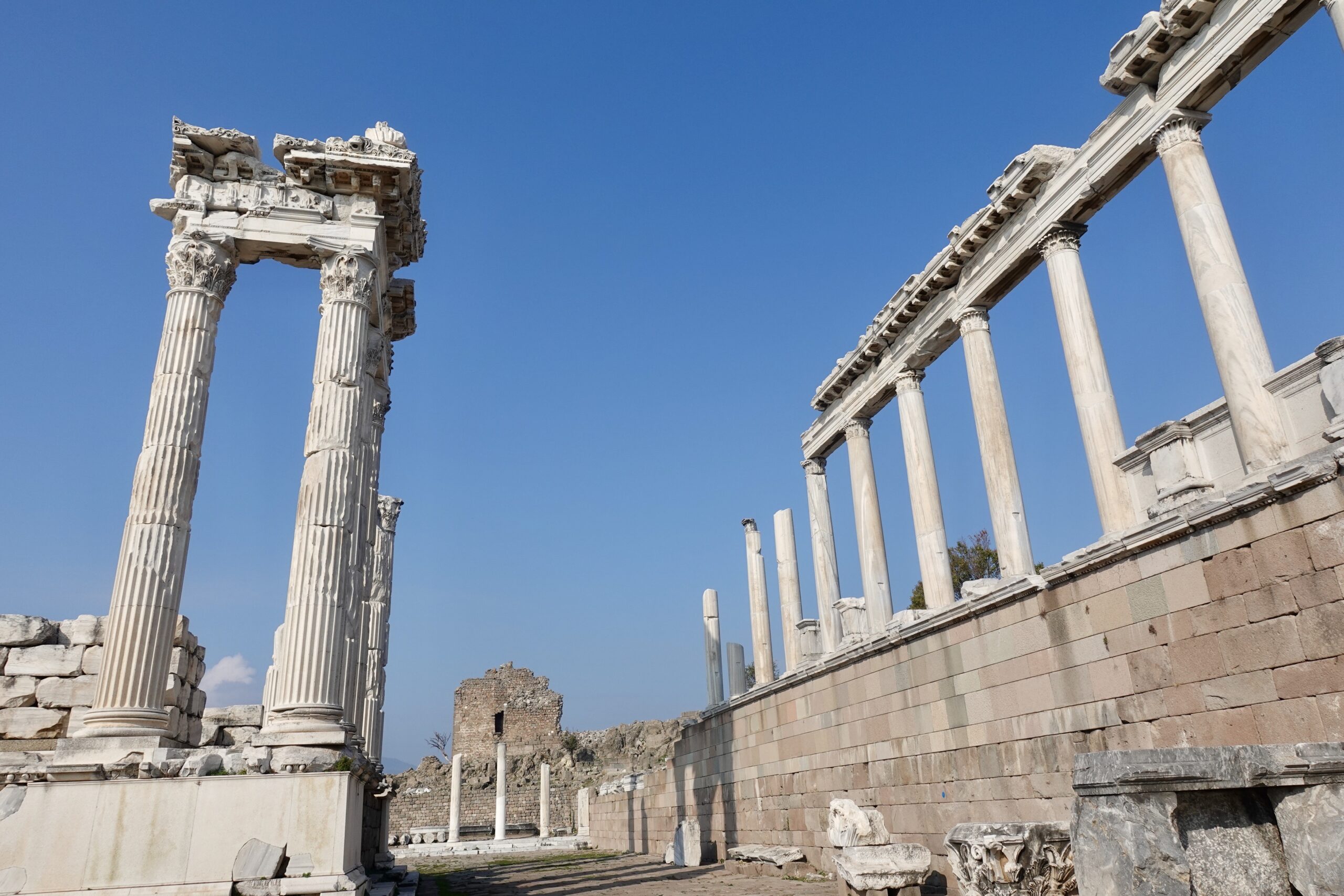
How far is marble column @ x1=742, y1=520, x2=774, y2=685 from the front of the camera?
20.1 m

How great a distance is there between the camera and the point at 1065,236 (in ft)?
40.3

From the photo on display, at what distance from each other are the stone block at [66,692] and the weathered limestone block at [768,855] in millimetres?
10683

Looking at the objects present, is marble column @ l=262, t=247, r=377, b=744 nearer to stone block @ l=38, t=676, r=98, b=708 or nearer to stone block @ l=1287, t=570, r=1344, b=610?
stone block @ l=38, t=676, r=98, b=708

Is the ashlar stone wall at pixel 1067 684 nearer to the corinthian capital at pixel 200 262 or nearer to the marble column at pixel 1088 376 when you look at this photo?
the marble column at pixel 1088 376

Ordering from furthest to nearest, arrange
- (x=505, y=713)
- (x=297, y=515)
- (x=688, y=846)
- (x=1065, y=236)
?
(x=505, y=713), (x=688, y=846), (x=1065, y=236), (x=297, y=515)

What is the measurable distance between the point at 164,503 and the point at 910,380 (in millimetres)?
12216

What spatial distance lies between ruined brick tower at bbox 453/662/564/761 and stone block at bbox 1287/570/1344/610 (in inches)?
1469

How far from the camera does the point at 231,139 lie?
11805 mm

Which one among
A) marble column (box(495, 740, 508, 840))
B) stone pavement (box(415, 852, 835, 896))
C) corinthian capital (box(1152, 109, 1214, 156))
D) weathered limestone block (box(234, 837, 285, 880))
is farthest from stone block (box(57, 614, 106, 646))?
marble column (box(495, 740, 508, 840))

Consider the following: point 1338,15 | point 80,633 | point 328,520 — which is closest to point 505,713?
point 80,633

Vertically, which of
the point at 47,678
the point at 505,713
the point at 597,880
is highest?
the point at 505,713

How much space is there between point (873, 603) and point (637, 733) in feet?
83.0

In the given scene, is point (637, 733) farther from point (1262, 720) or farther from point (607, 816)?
point (1262, 720)

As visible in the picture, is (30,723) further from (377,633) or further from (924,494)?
(924,494)
